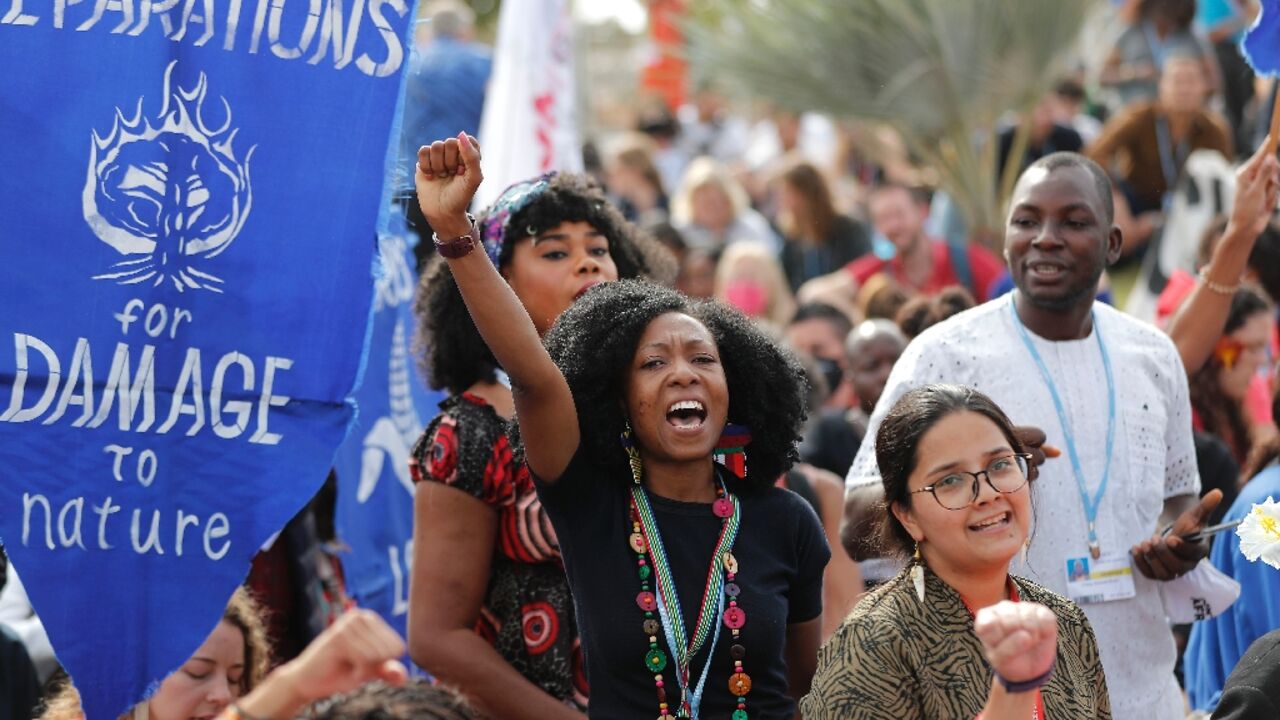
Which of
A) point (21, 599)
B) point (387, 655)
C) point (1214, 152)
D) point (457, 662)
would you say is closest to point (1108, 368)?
point (457, 662)

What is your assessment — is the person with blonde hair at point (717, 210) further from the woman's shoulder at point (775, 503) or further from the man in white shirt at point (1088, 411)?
the woman's shoulder at point (775, 503)

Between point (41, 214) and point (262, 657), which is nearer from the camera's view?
point (41, 214)

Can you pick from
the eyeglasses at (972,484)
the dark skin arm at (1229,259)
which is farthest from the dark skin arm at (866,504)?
the dark skin arm at (1229,259)

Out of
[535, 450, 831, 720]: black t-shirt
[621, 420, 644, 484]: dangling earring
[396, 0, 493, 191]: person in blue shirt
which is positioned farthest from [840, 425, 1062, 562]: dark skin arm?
[396, 0, 493, 191]: person in blue shirt

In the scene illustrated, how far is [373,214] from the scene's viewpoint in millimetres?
3742

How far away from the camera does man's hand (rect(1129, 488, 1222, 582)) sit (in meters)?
4.10

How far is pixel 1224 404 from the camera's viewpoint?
620 centimetres

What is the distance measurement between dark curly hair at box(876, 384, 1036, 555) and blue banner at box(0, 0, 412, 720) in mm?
1133

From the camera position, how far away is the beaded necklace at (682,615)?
3.50 metres

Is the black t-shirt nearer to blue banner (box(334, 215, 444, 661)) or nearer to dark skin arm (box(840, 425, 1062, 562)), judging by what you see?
dark skin arm (box(840, 425, 1062, 562))

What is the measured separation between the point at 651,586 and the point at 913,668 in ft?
1.94

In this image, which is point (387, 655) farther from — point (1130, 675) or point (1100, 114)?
point (1100, 114)

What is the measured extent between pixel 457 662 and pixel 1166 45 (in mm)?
8584

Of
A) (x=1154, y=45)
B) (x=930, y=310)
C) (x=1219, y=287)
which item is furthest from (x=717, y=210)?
(x=1219, y=287)
